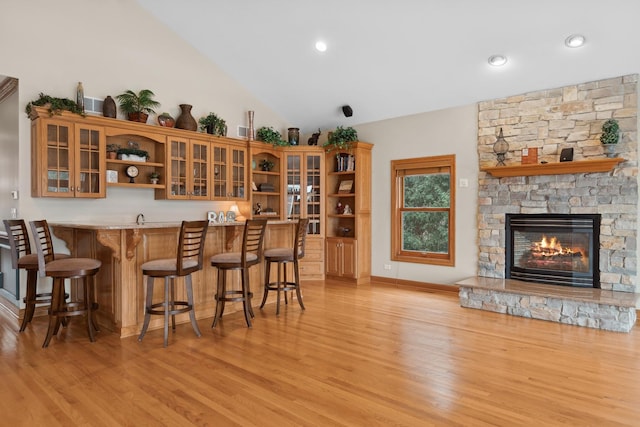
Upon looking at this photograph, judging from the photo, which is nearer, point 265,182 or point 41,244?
point 41,244

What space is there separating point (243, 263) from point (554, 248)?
3.94 meters

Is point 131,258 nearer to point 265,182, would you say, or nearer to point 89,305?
point 89,305

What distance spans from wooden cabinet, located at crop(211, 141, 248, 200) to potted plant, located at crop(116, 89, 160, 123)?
43.4 inches

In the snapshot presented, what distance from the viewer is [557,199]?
5262 millimetres

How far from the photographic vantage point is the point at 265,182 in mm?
7453

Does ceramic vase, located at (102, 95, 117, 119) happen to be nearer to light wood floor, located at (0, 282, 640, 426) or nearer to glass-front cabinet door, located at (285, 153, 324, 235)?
light wood floor, located at (0, 282, 640, 426)

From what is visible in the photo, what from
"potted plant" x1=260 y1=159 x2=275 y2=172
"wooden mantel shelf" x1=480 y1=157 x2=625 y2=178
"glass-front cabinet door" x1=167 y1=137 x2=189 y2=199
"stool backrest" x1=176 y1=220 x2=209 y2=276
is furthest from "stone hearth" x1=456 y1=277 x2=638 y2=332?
"glass-front cabinet door" x1=167 y1=137 x2=189 y2=199

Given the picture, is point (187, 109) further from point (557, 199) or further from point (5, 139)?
point (557, 199)

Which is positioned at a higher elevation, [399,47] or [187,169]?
[399,47]

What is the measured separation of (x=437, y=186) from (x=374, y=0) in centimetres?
285

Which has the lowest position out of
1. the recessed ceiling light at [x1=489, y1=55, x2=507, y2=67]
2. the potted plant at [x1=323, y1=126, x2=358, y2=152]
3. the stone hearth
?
the stone hearth

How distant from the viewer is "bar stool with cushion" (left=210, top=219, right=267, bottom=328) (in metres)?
4.32

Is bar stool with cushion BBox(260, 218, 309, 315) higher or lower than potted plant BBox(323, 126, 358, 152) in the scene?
lower

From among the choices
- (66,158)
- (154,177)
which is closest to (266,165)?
(154,177)
